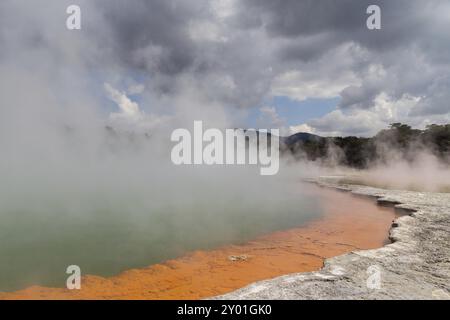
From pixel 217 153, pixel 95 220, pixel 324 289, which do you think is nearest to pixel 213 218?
pixel 95 220

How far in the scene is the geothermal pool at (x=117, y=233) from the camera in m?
5.71

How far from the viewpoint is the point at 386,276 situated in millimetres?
4449

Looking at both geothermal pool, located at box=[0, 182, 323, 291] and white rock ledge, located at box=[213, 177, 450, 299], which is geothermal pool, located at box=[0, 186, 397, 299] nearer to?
geothermal pool, located at box=[0, 182, 323, 291]

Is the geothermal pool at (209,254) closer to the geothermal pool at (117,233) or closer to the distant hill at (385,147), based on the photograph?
the geothermal pool at (117,233)

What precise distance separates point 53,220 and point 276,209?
22.7 feet

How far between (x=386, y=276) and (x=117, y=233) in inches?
222

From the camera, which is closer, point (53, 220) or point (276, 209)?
point (53, 220)

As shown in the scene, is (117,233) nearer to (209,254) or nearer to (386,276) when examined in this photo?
(209,254)

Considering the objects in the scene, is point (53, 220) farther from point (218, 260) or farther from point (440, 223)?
point (440, 223)

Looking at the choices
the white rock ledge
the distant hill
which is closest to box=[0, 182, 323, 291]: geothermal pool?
the white rock ledge

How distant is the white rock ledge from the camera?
389 centimetres

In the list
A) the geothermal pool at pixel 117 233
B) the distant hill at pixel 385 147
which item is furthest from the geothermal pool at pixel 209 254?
the distant hill at pixel 385 147

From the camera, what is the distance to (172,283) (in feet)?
16.7

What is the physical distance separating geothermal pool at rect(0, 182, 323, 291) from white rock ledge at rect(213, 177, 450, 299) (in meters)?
2.84
